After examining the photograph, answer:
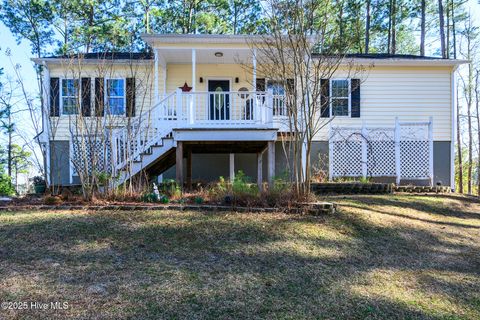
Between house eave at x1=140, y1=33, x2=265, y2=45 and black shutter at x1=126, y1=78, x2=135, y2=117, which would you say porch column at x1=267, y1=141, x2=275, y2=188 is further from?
house eave at x1=140, y1=33, x2=265, y2=45

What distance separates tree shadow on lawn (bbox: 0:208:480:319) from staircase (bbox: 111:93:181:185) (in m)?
1.99

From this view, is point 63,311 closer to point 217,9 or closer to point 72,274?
point 72,274

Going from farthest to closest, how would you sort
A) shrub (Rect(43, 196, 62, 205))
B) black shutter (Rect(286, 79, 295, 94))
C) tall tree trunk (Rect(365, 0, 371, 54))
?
tall tree trunk (Rect(365, 0, 371, 54)), black shutter (Rect(286, 79, 295, 94)), shrub (Rect(43, 196, 62, 205))

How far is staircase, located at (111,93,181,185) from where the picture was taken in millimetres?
7514

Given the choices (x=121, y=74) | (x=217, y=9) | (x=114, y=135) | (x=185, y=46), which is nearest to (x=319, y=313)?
(x=114, y=135)

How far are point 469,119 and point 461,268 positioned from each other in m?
21.0

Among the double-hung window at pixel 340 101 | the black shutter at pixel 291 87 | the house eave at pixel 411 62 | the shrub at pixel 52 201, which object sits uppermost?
the house eave at pixel 411 62

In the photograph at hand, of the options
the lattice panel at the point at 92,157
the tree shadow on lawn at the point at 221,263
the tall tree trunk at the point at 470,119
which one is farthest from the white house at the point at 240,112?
the tall tree trunk at the point at 470,119

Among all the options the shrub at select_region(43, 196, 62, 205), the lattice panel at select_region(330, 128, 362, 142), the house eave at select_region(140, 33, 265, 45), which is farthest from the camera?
the lattice panel at select_region(330, 128, 362, 142)

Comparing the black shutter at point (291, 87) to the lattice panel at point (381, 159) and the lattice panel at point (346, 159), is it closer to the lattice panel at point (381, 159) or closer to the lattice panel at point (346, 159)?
the lattice panel at point (346, 159)

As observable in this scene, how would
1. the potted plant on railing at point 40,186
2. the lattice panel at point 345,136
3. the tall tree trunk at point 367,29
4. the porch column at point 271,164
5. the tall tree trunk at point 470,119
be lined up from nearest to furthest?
the porch column at point 271,164, the potted plant on railing at point 40,186, the lattice panel at point 345,136, the tall tree trunk at point 470,119, the tall tree trunk at point 367,29

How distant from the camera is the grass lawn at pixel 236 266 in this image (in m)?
3.25

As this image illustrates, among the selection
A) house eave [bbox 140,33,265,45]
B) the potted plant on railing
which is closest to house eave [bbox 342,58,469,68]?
house eave [bbox 140,33,265,45]

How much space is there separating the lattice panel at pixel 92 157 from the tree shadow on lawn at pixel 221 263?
1.61 meters
